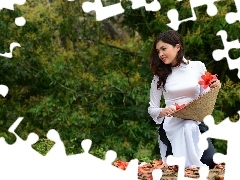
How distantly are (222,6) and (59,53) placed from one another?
1.71 metres

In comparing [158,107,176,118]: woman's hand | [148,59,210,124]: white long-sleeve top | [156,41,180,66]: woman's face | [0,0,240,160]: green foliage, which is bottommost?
[158,107,176,118]: woman's hand

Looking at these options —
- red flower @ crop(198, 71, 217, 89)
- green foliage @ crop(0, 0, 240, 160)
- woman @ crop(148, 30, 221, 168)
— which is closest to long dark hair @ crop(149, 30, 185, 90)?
woman @ crop(148, 30, 221, 168)

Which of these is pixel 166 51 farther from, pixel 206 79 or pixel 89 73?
pixel 89 73

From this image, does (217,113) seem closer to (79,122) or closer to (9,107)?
(79,122)

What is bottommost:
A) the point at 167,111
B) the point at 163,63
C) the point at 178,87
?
the point at 167,111

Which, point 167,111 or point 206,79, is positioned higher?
Answer: point 206,79

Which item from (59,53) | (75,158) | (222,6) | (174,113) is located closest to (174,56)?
(174,113)

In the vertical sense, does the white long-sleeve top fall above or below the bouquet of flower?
above
